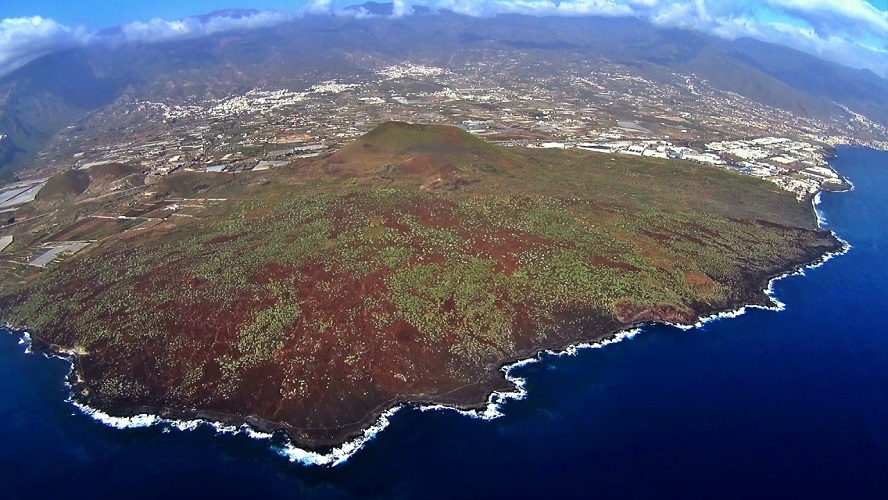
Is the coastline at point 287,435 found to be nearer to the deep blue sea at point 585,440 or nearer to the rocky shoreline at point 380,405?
the rocky shoreline at point 380,405

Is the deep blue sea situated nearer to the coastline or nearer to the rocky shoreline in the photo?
the coastline

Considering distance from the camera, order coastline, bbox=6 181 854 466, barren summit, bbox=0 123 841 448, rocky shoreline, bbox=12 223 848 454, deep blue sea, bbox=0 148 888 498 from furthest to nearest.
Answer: barren summit, bbox=0 123 841 448, rocky shoreline, bbox=12 223 848 454, coastline, bbox=6 181 854 466, deep blue sea, bbox=0 148 888 498

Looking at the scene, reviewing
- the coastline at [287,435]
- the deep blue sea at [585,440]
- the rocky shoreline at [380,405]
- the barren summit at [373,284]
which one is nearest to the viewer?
the deep blue sea at [585,440]

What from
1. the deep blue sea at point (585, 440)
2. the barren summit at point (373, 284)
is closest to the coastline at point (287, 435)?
the barren summit at point (373, 284)

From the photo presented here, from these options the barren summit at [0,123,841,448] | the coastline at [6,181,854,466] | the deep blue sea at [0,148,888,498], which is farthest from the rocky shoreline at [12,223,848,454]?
the deep blue sea at [0,148,888,498]

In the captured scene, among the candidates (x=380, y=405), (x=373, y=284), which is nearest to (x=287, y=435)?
(x=380, y=405)

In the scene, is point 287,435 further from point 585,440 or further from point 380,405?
point 585,440
